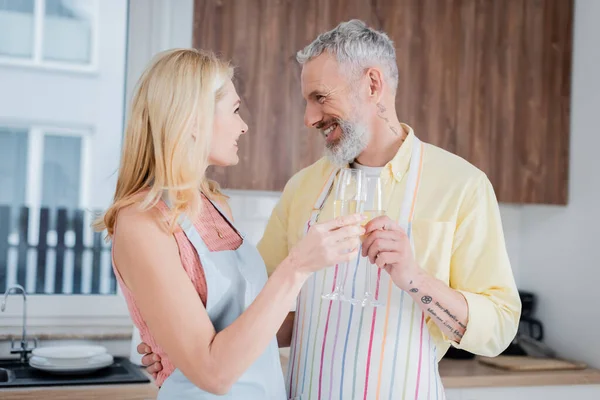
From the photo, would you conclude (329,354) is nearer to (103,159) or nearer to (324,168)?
(324,168)

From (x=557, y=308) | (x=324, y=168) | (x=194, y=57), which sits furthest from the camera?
(x=557, y=308)

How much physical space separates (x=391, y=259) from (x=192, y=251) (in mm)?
414

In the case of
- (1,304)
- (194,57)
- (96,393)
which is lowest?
(96,393)

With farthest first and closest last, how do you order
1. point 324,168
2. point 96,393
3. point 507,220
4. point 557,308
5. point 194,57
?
1. point 507,220
2. point 557,308
3. point 96,393
4. point 324,168
5. point 194,57

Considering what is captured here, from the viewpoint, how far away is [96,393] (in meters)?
2.41

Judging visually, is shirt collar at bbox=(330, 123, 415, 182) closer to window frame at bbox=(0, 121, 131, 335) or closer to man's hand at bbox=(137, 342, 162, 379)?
man's hand at bbox=(137, 342, 162, 379)

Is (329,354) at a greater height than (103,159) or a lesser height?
lesser

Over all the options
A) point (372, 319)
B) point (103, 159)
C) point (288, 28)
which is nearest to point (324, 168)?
point (372, 319)

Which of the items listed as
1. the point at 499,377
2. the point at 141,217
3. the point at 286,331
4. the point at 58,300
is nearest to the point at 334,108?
the point at 286,331

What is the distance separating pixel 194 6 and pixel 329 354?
1.49 metres

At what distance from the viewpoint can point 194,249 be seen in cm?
151

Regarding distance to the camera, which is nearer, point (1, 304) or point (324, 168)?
point (324, 168)

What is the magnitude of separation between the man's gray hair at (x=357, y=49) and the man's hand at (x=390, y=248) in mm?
545

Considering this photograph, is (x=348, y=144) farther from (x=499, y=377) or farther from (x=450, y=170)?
(x=499, y=377)
